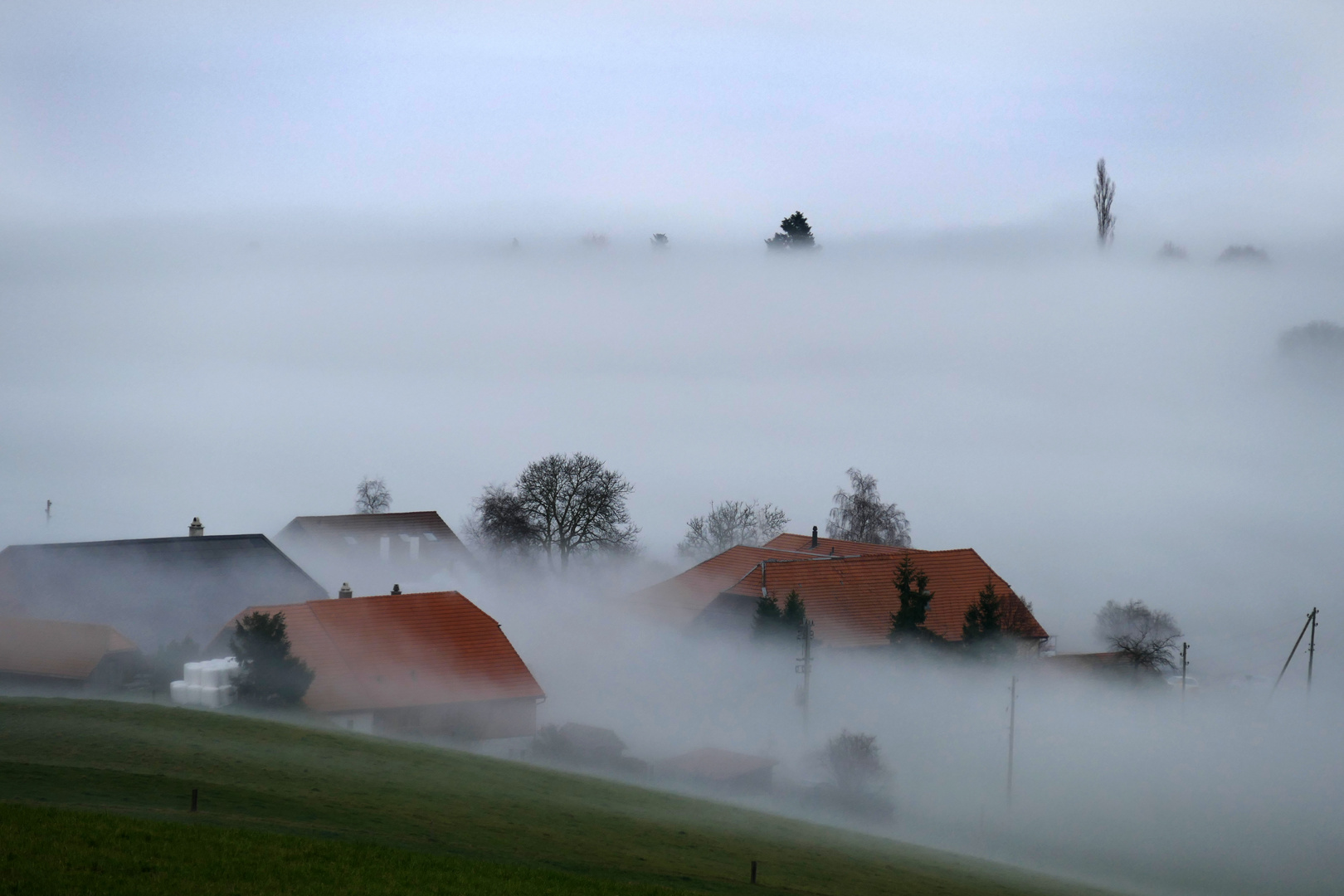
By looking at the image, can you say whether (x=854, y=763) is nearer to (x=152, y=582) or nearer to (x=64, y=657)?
(x=64, y=657)

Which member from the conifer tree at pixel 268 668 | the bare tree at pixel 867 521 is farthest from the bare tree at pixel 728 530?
the conifer tree at pixel 268 668

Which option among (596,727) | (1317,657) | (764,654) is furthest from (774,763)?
(1317,657)

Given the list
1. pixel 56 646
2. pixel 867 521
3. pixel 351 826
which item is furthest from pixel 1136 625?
pixel 351 826

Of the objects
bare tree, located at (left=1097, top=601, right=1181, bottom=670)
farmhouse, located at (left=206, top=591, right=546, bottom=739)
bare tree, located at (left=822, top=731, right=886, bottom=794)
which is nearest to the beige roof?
farmhouse, located at (left=206, top=591, right=546, bottom=739)

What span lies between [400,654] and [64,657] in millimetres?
14377

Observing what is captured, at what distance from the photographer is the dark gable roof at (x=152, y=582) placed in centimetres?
5462

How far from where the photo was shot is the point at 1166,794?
48.4m

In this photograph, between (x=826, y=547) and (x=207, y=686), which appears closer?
(x=207, y=686)

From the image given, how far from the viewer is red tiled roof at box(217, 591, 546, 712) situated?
44.2 meters

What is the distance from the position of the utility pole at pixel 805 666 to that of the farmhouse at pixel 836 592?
8.85 feet

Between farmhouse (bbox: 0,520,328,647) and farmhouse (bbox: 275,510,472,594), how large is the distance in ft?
56.2

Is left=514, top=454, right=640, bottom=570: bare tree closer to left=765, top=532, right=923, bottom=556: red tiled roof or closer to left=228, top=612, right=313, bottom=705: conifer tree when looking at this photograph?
left=765, top=532, right=923, bottom=556: red tiled roof

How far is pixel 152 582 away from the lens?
189 feet

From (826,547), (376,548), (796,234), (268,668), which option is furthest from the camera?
(796,234)
